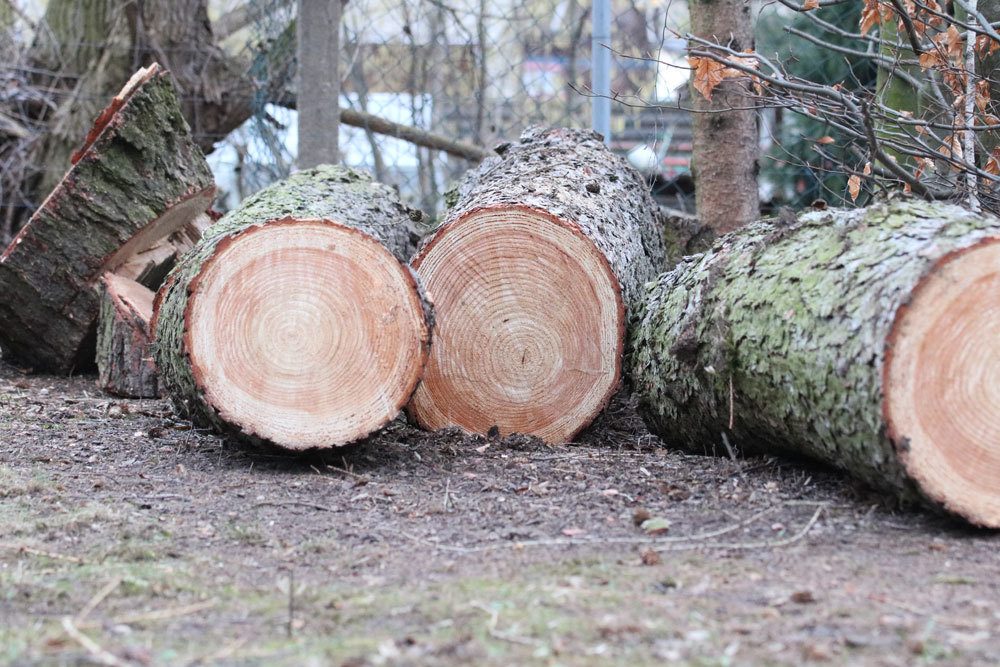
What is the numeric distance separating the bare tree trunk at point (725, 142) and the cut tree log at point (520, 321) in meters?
1.61

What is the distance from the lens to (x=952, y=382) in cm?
264

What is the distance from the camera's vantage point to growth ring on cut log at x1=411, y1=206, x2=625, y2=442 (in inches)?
151

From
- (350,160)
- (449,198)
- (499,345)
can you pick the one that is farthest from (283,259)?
(350,160)

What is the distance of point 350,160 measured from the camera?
8492 mm

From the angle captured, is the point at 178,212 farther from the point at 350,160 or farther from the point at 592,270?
the point at 350,160

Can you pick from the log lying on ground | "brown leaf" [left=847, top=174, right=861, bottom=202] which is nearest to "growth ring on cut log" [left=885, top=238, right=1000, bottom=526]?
the log lying on ground

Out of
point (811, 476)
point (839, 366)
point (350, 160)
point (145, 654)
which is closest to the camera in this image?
point (145, 654)

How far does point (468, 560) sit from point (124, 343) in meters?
2.89

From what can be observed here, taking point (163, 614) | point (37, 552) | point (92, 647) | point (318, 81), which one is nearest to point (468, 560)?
point (163, 614)

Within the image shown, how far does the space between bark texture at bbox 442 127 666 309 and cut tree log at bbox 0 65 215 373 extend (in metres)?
1.29

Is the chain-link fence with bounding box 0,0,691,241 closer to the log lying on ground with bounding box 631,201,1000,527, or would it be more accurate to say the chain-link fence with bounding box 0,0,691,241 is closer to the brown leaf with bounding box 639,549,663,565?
the log lying on ground with bounding box 631,201,1000,527

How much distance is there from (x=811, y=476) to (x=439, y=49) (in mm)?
5123

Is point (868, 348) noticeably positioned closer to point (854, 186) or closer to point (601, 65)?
point (854, 186)

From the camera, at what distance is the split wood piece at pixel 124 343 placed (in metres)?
4.82
